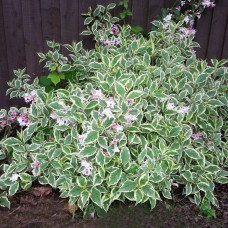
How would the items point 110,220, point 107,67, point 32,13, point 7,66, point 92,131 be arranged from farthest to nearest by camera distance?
point 7,66 < point 32,13 < point 107,67 < point 110,220 < point 92,131

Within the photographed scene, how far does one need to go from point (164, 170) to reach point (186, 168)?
0.91 feet

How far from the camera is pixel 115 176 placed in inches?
91.9

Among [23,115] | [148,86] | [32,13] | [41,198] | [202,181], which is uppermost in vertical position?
[32,13]

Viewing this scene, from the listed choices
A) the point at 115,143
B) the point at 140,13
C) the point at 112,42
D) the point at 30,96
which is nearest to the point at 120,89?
the point at 115,143

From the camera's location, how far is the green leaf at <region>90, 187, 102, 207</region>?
230cm

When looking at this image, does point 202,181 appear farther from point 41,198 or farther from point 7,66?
point 7,66

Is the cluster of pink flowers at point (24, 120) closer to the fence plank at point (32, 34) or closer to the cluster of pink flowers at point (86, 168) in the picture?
the cluster of pink flowers at point (86, 168)

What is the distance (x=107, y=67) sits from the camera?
2.78m

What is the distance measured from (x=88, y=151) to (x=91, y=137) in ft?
0.33

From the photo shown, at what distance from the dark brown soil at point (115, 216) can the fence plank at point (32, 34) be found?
5.03ft

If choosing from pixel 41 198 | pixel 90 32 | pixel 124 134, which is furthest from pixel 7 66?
pixel 124 134

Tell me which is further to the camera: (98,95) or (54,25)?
(54,25)

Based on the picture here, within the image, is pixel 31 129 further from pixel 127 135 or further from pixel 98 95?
pixel 127 135

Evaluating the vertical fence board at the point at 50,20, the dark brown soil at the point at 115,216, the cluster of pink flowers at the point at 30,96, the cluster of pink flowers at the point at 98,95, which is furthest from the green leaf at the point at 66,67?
the dark brown soil at the point at 115,216
